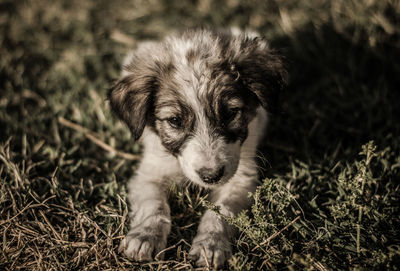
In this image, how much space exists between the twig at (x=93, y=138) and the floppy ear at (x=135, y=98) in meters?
0.80

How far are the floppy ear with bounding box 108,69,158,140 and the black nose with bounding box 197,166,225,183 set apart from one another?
2.10 ft

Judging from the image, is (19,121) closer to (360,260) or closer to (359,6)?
(360,260)

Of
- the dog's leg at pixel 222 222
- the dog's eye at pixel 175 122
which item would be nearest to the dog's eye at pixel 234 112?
the dog's eye at pixel 175 122

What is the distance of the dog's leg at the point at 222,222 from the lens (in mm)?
2314

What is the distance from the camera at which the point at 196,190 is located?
2.99 m

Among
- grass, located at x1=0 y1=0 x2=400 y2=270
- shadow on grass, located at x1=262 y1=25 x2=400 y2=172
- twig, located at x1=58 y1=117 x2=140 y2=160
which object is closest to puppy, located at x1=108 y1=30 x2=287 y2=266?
grass, located at x1=0 y1=0 x2=400 y2=270

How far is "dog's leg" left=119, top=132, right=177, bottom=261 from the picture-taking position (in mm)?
2367

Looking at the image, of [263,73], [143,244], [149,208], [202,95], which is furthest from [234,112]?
[143,244]

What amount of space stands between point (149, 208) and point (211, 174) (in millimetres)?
633

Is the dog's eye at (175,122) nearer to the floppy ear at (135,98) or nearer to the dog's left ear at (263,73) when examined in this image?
the floppy ear at (135,98)

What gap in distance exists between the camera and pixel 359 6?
14.6 ft

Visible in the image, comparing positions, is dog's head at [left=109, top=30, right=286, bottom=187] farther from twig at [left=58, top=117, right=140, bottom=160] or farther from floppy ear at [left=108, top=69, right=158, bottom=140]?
twig at [left=58, top=117, right=140, bottom=160]

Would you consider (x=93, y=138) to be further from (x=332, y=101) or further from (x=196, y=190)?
(x=332, y=101)

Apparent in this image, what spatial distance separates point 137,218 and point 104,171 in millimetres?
930
